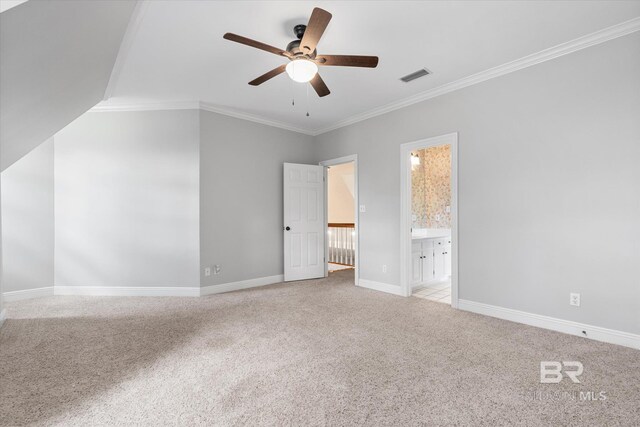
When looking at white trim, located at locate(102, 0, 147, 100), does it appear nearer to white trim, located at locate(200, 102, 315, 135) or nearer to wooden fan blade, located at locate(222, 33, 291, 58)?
wooden fan blade, located at locate(222, 33, 291, 58)

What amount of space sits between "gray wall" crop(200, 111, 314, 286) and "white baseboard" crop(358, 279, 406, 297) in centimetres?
146

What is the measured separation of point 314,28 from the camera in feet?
6.93

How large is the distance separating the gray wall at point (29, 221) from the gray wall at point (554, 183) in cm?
531

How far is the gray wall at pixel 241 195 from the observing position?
458cm

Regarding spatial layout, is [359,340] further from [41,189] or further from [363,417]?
[41,189]

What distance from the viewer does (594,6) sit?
7.86 ft

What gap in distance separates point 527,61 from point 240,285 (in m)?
4.63

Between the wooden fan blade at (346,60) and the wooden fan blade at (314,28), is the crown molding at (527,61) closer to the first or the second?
the wooden fan blade at (346,60)

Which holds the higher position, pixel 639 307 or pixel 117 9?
pixel 117 9

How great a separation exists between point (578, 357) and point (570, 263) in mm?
886

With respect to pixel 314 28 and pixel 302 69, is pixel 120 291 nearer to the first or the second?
pixel 302 69

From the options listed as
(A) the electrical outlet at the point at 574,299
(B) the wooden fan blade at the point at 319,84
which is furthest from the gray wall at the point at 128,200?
(A) the electrical outlet at the point at 574,299

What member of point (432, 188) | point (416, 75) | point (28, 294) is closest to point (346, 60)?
point (416, 75)

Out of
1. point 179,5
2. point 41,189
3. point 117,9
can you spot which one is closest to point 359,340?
point 179,5
